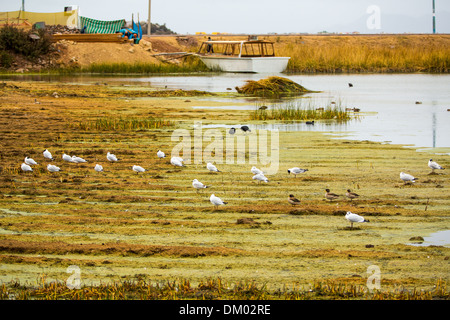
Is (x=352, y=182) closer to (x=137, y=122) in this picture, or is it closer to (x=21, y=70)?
(x=137, y=122)

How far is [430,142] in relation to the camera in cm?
1384

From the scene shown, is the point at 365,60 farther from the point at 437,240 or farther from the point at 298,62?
the point at 437,240

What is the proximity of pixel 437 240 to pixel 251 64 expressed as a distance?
36912 mm

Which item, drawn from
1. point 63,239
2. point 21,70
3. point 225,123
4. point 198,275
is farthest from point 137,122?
point 21,70

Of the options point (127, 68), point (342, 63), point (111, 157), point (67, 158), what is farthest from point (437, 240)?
point (342, 63)

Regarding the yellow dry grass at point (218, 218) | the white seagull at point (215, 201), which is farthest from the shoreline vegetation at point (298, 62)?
the white seagull at point (215, 201)

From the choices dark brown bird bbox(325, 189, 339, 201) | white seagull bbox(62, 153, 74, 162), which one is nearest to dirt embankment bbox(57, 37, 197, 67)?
white seagull bbox(62, 153, 74, 162)

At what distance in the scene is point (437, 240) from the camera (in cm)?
661

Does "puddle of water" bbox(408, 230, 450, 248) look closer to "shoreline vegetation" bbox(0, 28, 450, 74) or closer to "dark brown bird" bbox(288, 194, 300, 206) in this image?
"dark brown bird" bbox(288, 194, 300, 206)

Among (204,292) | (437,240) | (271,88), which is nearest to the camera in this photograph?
(204,292)

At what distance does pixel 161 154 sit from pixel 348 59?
36.8 meters

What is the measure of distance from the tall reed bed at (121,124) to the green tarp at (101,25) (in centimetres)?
4470

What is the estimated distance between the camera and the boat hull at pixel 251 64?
42.2 meters

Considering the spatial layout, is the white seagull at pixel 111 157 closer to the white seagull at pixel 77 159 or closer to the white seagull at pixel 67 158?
the white seagull at pixel 77 159
